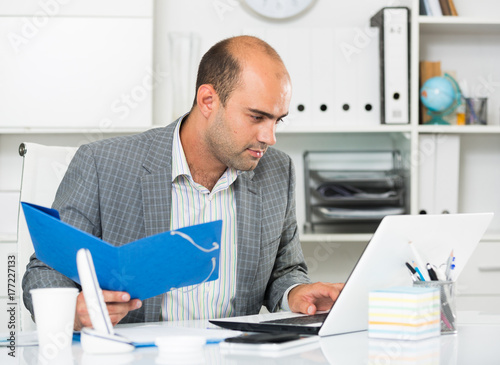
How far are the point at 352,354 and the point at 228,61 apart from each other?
2.77 feet

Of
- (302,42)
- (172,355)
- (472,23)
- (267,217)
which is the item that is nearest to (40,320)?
(172,355)

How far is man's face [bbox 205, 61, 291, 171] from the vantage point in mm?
1545

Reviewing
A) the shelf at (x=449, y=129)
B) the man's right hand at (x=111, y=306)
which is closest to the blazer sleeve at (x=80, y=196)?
the man's right hand at (x=111, y=306)

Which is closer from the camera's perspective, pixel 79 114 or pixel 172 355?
pixel 172 355

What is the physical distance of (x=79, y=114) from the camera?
2.44m

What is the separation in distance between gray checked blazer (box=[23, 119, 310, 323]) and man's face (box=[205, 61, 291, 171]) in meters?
0.10

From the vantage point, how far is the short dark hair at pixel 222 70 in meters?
1.59

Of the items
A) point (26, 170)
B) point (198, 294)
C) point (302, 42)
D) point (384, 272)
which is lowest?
point (198, 294)

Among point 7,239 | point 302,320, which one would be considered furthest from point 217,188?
point 7,239

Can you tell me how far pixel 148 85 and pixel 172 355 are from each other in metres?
1.67

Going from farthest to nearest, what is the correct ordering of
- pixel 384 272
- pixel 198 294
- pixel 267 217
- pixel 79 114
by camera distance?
pixel 79 114
pixel 267 217
pixel 198 294
pixel 384 272

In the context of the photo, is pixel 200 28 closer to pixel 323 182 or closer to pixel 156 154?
pixel 323 182

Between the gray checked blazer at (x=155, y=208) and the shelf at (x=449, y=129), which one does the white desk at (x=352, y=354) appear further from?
the shelf at (x=449, y=129)

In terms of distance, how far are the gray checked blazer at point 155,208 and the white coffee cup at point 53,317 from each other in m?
0.34
